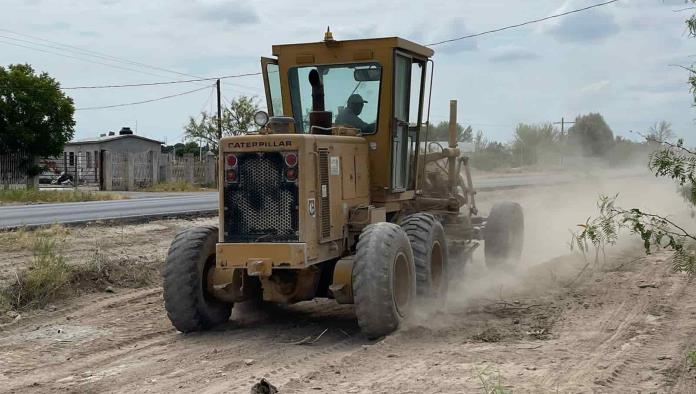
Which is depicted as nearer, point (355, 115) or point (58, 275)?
point (355, 115)

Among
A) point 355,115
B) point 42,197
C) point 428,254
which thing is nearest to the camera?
point 428,254

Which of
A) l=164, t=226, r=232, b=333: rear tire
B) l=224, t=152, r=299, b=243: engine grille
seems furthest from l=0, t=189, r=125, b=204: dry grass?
l=224, t=152, r=299, b=243: engine grille

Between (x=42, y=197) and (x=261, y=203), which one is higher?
(x=261, y=203)

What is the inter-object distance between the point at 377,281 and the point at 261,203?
144cm

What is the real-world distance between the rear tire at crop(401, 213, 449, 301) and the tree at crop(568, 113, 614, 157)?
3447 cm

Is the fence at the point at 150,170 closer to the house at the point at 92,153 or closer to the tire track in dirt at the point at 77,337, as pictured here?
the house at the point at 92,153

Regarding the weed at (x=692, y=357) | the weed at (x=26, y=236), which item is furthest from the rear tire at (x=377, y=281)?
the weed at (x=26, y=236)

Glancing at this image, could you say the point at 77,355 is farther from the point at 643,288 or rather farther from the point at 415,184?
the point at 643,288

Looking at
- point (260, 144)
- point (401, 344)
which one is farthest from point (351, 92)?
point (401, 344)

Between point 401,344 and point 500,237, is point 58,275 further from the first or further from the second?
point 500,237

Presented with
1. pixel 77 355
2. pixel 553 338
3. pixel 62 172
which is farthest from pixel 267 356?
pixel 62 172

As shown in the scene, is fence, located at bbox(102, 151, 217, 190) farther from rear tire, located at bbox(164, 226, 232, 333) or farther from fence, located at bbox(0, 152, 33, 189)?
rear tire, located at bbox(164, 226, 232, 333)

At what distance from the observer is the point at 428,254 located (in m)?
9.01

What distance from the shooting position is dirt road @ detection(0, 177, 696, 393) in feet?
20.7
